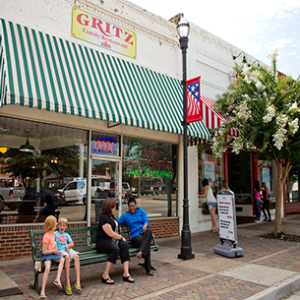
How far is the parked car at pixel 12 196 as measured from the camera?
6816 mm

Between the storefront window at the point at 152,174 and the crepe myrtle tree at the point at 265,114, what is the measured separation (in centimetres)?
168

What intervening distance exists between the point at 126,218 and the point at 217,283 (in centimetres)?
211

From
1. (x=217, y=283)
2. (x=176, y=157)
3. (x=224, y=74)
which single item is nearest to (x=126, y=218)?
(x=217, y=283)

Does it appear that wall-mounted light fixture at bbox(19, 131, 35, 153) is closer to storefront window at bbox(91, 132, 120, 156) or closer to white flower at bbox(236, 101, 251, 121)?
storefront window at bbox(91, 132, 120, 156)

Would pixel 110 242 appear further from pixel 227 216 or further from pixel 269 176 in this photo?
pixel 269 176

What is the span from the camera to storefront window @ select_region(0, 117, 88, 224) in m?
6.96

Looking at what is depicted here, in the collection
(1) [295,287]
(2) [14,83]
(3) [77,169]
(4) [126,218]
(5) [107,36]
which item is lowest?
(1) [295,287]

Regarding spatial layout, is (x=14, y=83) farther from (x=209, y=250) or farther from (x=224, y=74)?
(x=224, y=74)

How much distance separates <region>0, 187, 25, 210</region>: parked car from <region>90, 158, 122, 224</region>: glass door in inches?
68.7

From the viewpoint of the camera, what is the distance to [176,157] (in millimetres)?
10125

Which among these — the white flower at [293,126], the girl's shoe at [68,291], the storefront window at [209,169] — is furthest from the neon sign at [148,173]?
the girl's shoe at [68,291]

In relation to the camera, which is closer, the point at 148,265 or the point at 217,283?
the point at 217,283

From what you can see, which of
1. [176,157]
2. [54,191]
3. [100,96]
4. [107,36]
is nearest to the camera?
[100,96]

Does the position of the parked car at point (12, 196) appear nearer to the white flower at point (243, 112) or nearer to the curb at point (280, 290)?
the curb at point (280, 290)
